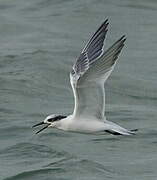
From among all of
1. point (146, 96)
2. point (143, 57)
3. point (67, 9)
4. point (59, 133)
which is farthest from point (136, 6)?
point (59, 133)

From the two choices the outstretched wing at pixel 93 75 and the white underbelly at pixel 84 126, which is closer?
the outstretched wing at pixel 93 75

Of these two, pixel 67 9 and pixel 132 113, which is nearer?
pixel 132 113

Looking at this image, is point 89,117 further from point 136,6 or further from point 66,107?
point 136,6

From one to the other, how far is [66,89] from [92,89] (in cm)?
512

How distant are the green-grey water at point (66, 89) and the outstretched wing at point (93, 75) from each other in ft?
3.69

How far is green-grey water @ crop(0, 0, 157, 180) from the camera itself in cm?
1385

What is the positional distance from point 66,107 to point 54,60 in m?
2.90

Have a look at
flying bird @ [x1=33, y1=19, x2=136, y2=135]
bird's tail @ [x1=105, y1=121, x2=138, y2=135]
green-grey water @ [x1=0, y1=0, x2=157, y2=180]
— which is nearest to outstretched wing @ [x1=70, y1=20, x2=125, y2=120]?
flying bird @ [x1=33, y1=19, x2=136, y2=135]

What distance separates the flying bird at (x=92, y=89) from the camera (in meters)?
12.3

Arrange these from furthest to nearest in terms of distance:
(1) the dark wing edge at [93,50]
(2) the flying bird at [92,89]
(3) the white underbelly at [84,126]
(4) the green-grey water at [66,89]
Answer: (4) the green-grey water at [66,89], (1) the dark wing edge at [93,50], (3) the white underbelly at [84,126], (2) the flying bird at [92,89]

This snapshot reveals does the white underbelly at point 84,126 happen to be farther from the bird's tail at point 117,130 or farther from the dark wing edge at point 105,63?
the dark wing edge at point 105,63

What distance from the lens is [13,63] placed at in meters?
18.9

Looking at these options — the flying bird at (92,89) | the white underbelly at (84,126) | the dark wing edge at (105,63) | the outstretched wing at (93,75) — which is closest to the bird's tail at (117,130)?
the flying bird at (92,89)

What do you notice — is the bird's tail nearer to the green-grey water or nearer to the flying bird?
the flying bird
